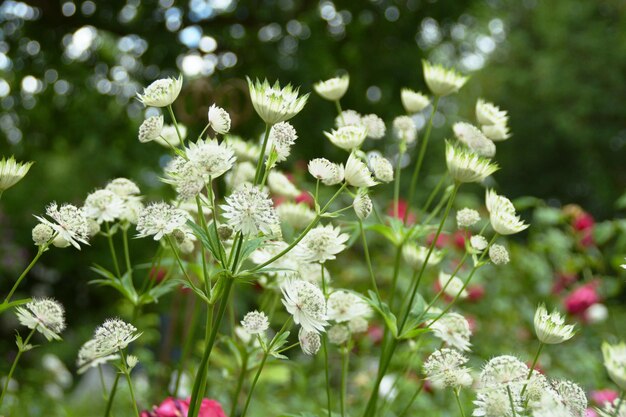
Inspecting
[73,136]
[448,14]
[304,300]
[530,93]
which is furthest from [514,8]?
[304,300]

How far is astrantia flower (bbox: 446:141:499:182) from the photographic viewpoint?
62cm

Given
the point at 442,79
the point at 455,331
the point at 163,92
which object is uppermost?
the point at 163,92

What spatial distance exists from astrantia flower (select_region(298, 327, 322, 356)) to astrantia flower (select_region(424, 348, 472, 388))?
10cm

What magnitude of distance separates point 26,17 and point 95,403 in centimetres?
151

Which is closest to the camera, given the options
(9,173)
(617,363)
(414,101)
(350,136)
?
(617,363)

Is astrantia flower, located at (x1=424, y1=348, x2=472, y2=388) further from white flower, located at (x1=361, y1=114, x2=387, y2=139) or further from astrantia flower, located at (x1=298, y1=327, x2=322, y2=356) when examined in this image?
white flower, located at (x1=361, y1=114, x2=387, y2=139)

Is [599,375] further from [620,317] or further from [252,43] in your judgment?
[252,43]

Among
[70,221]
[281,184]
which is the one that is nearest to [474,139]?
[281,184]

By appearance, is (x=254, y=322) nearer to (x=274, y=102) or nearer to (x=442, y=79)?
(x=274, y=102)

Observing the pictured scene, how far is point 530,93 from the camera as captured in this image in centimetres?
1075

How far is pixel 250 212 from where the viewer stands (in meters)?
0.51

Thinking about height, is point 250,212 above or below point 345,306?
above

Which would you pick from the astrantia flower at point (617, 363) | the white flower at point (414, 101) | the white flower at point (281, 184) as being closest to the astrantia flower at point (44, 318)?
the white flower at point (281, 184)

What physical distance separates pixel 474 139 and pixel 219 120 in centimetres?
33
